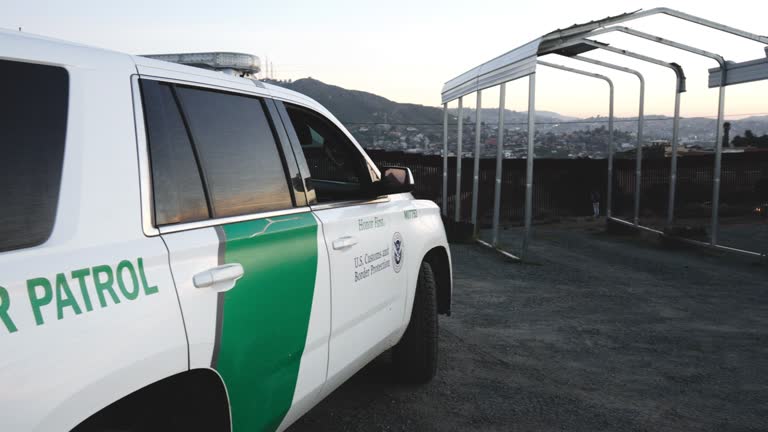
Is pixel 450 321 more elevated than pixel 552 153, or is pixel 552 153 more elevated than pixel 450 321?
pixel 552 153

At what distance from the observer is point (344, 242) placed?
2.99 metres

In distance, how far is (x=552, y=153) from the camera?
19.0 meters

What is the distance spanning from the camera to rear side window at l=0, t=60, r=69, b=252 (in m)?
1.52

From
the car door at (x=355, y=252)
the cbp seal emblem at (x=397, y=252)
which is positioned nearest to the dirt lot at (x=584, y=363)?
the car door at (x=355, y=252)

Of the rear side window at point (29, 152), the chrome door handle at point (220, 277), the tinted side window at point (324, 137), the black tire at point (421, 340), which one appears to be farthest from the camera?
the black tire at point (421, 340)

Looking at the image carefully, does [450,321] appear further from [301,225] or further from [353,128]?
[353,128]

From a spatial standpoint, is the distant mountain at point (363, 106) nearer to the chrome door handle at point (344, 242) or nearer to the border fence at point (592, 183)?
the border fence at point (592, 183)

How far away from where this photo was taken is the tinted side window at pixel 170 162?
1996 mm

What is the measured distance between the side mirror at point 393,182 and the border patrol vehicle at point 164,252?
0.29m

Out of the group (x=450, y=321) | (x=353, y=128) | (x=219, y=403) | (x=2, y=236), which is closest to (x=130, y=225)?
(x=2, y=236)

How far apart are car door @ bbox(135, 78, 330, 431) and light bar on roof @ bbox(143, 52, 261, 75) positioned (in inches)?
11.9

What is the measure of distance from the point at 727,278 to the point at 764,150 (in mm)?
12542

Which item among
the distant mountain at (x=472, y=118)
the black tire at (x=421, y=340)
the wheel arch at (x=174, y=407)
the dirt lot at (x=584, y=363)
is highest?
the distant mountain at (x=472, y=118)


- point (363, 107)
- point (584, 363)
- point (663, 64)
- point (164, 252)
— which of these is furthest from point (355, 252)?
point (363, 107)
